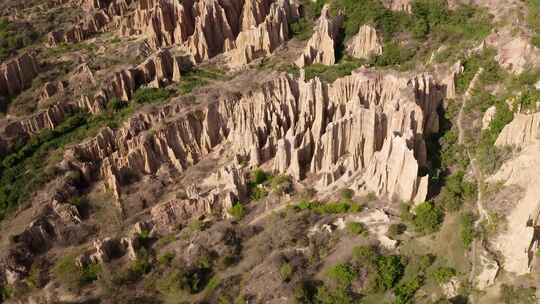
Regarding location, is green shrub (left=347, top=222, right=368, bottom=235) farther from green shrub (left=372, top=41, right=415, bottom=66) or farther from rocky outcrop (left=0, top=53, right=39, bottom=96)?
rocky outcrop (left=0, top=53, right=39, bottom=96)

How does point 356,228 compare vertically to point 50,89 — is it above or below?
below

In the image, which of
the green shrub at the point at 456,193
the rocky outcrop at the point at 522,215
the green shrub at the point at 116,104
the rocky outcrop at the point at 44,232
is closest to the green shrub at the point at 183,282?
the rocky outcrop at the point at 44,232

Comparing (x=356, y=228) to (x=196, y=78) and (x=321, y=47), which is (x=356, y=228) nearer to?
(x=321, y=47)

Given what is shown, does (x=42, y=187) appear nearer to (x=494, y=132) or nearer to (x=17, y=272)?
(x=17, y=272)

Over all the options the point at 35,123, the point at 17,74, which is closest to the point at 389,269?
the point at 35,123

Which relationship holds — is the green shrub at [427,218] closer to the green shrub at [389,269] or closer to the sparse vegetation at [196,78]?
the green shrub at [389,269]
